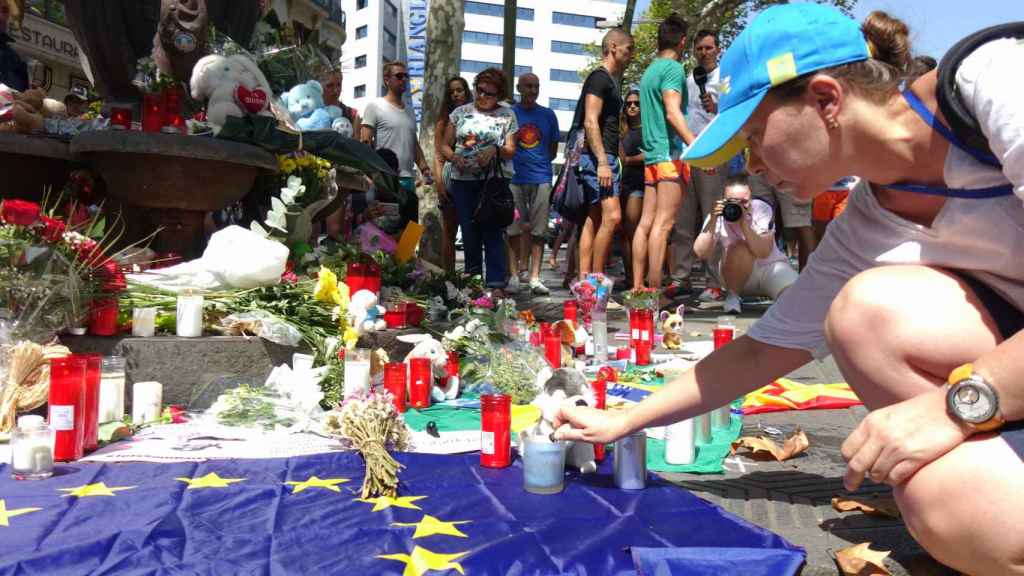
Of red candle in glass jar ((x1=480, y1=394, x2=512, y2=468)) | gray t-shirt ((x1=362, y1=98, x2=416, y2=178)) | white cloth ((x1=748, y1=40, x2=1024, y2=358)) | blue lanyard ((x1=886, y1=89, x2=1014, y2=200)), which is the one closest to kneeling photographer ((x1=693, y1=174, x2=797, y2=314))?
gray t-shirt ((x1=362, y1=98, x2=416, y2=178))

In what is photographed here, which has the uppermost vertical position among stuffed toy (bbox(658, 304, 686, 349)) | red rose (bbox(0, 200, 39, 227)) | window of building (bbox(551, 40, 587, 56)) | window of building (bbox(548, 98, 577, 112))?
window of building (bbox(551, 40, 587, 56))

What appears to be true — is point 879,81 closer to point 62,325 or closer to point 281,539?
point 281,539

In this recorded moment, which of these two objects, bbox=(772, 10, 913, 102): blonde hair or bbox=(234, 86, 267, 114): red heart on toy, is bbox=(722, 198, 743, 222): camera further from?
bbox=(772, 10, 913, 102): blonde hair

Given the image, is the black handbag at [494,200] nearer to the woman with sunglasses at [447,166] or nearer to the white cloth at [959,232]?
the woman with sunglasses at [447,166]

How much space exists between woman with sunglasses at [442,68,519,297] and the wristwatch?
6.23m

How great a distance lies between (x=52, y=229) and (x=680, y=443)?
2689 millimetres

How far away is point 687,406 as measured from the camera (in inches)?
96.3

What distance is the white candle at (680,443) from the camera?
11.0 feet

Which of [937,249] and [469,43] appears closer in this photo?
[937,249]

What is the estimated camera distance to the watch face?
1.65 meters

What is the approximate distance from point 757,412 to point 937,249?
7.93 feet

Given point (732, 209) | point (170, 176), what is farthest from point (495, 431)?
point (732, 209)

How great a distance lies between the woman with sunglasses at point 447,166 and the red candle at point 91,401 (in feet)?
16.4

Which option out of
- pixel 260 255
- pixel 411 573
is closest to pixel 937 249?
pixel 411 573
